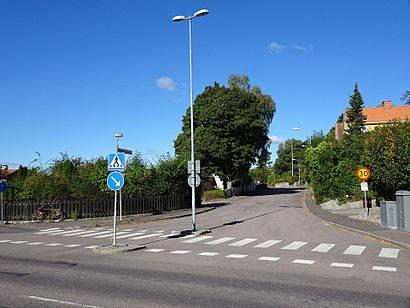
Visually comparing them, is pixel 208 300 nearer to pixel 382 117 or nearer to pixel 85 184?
pixel 85 184

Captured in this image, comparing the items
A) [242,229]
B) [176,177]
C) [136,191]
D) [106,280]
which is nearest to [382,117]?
[176,177]

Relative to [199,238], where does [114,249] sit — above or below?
above

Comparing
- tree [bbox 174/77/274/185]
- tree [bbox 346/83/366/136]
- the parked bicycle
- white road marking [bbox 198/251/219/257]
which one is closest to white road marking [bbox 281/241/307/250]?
white road marking [bbox 198/251/219/257]

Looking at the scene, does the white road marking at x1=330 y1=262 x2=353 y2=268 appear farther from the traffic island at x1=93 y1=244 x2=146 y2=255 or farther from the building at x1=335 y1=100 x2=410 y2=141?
the building at x1=335 y1=100 x2=410 y2=141

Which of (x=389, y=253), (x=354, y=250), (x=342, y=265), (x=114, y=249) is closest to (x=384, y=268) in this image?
(x=342, y=265)

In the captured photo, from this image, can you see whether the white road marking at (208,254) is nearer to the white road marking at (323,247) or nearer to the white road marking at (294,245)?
the white road marking at (294,245)

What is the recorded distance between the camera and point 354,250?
12938 mm

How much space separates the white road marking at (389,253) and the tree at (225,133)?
35.6 metres

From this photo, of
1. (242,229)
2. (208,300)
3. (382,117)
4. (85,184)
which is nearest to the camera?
(208,300)

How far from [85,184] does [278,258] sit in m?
19.7

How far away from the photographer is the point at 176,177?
114ft

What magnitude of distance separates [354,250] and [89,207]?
60.8ft

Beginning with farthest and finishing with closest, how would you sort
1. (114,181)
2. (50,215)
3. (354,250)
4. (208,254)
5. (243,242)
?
(50,215)
(243,242)
(114,181)
(354,250)
(208,254)

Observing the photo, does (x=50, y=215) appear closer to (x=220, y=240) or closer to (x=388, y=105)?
(x=220, y=240)
